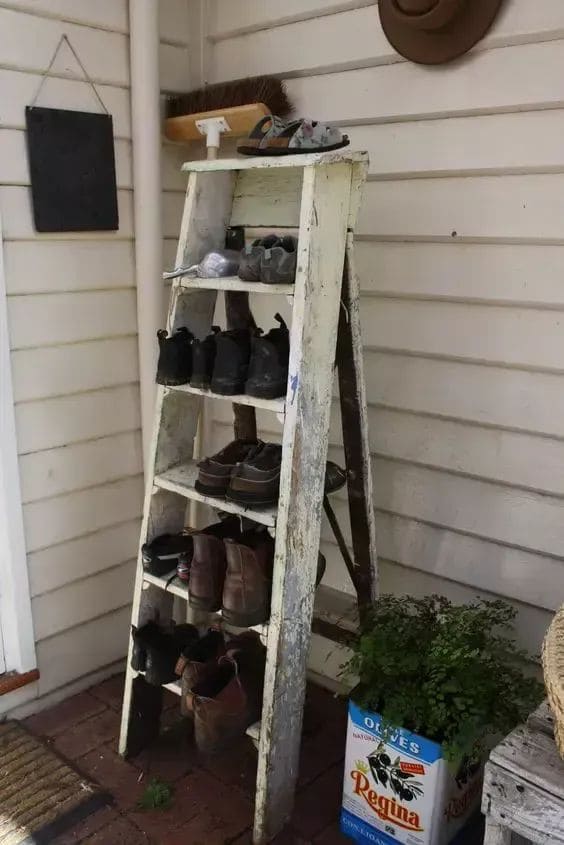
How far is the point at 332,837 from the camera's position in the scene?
6.15 feet

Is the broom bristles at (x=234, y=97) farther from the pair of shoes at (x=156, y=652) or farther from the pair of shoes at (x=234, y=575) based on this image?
A: the pair of shoes at (x=156, y=652)

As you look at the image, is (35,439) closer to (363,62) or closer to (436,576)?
(436,576)

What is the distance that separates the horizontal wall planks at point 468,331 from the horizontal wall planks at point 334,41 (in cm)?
62

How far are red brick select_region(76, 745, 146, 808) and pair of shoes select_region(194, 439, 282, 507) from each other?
0.88 meters

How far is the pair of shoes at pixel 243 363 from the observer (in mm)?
1690

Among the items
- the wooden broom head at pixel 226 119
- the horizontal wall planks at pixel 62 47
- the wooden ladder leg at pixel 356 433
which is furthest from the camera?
the wooden broom head at pixel 226 119

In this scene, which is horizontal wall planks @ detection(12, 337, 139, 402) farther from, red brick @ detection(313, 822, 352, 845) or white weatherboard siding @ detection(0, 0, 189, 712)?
red brick @ detection(313, 822, 352, 845)

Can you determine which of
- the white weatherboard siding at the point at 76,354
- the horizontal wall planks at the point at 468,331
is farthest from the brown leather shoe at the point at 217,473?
the white weatherboard siding at the point at 76,354

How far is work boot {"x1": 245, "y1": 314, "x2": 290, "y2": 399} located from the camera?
1688 mm

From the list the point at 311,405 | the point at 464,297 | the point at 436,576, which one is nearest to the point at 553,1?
the point at 464,297

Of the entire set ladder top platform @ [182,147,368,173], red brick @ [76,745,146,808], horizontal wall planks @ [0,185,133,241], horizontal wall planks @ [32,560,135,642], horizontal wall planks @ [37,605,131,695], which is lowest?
red brick @ [76,745,146,808]

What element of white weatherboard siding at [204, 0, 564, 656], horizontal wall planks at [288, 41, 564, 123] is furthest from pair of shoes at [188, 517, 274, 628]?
horizontal wall planks at [288, 41, 564, 123]

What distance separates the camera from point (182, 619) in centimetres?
257

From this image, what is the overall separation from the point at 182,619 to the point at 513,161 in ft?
5.89
